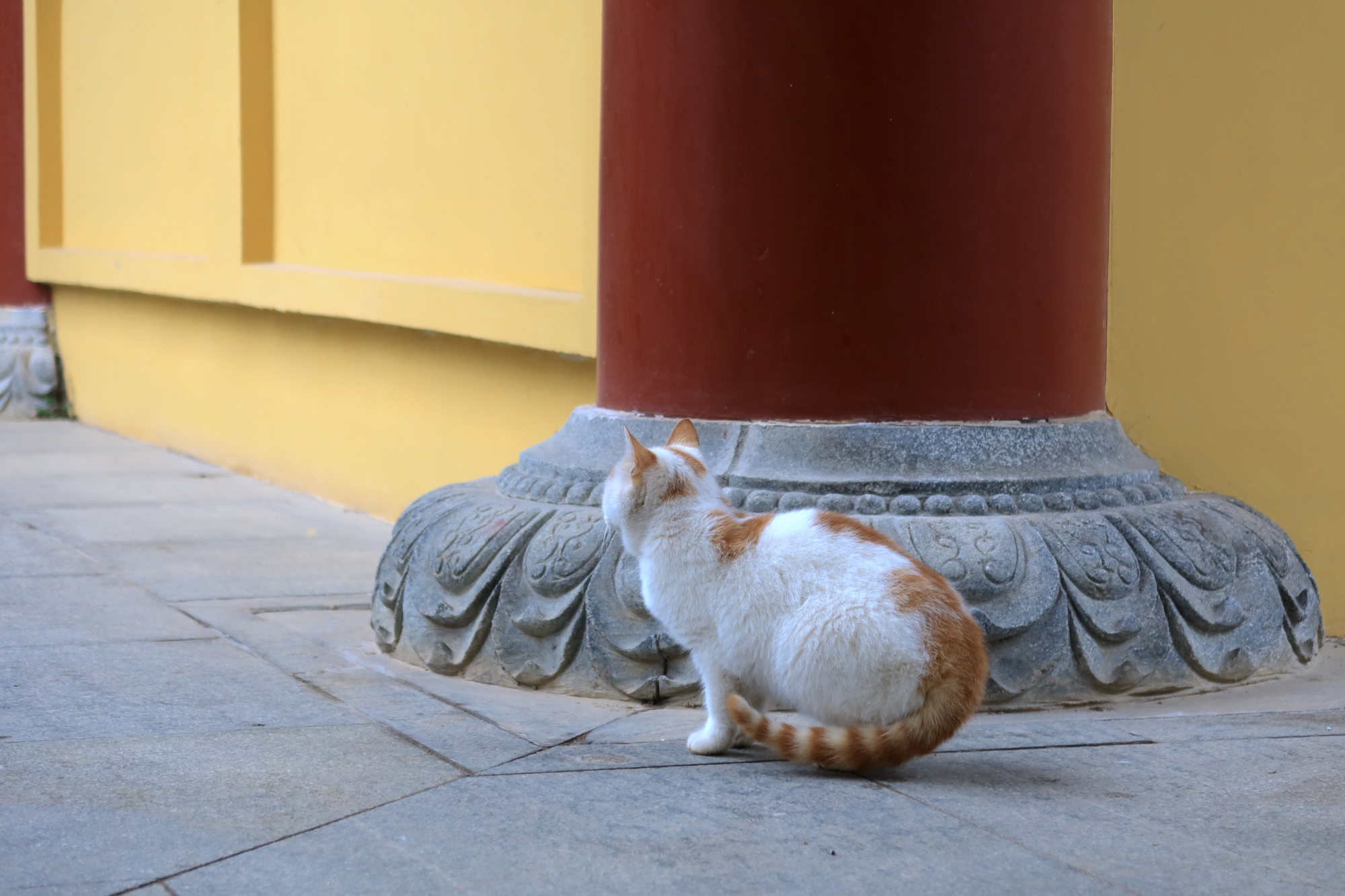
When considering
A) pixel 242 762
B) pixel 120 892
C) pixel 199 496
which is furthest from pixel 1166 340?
pixel 199 496

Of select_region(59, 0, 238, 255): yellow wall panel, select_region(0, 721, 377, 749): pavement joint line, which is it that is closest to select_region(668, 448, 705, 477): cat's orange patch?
select_region(0, 721, 377, 749): pavement joint line

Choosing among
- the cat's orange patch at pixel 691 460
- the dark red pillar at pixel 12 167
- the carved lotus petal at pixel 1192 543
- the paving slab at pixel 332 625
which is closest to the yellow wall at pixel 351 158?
the dark red pillar at pixel 12 167

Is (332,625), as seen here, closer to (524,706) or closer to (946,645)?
(524,706)

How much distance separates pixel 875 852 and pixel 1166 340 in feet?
8.34

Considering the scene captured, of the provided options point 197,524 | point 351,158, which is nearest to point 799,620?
point 197,524

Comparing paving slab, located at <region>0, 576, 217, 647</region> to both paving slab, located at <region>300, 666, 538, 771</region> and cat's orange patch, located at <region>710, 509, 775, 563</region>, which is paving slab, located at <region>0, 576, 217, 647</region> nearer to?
paving slab, located at <region>300, 666, 538, 771</region>

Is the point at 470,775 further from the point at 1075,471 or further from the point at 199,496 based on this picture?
the point at 199,496

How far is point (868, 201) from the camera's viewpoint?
416cm

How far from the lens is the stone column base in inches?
440

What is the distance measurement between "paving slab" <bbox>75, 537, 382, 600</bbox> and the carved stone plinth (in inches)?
49.6

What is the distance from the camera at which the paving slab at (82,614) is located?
4773 mm

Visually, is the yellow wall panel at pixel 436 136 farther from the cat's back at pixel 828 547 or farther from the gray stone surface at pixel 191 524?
the cat's back at pixel 828 547

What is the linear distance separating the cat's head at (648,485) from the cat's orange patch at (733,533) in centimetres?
8

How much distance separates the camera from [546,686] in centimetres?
425
